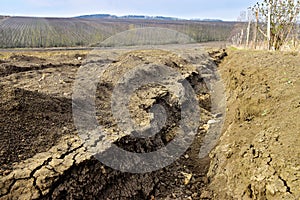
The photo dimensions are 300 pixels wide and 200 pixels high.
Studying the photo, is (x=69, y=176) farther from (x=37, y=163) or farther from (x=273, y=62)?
(x=273, y=62)

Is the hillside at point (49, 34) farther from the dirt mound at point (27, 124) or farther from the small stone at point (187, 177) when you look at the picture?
the small stone at point (187, 177)

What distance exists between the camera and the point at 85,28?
31375mm

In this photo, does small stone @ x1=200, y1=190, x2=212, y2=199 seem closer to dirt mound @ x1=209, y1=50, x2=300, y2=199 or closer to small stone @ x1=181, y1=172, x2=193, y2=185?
dirt mound @ x1=209, y1=50, x2=300, y2=199

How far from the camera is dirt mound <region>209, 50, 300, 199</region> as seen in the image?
3.15 meters

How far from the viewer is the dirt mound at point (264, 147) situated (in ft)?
10.3

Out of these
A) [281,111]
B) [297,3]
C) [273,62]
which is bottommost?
[281,111]

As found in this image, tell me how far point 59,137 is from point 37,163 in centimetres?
70

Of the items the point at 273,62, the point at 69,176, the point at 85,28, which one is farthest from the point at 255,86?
the point at 85,28

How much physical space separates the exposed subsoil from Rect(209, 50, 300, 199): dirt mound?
0.44 meters

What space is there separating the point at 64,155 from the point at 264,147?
272 cm

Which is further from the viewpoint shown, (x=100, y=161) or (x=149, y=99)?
(x=149, y=99)

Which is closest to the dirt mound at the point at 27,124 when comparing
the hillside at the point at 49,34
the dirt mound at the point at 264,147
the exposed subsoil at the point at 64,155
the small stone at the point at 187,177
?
the exposed subsoil at the point at 64,155

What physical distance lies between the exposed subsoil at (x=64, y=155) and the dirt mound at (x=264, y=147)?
44cm

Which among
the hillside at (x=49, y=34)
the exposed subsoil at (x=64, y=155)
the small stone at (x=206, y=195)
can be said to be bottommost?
the small stone at (x=206, y=195)
